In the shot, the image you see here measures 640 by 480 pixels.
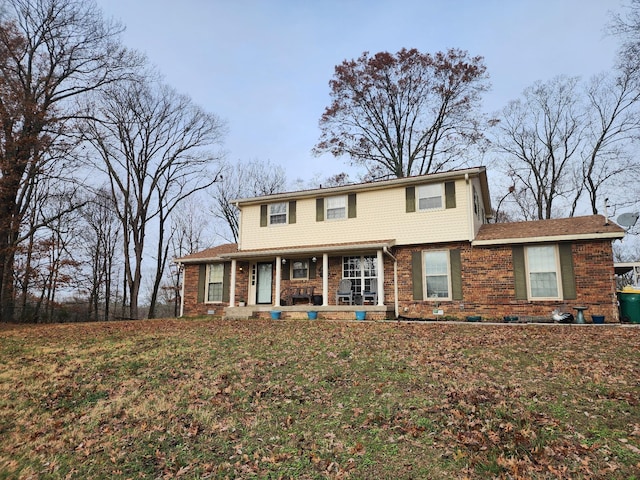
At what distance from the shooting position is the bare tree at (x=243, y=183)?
87.1 feet

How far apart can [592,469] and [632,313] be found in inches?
383

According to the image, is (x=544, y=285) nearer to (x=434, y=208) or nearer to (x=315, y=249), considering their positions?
(x=434, y=208)

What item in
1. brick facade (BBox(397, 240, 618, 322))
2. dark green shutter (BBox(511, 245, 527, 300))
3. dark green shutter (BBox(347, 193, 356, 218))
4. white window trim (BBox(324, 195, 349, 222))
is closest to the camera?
brick facade (BBox(397, 240, 618, 322))

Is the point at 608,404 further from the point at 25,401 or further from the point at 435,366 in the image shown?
the point at 25,401

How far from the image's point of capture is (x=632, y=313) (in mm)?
10812

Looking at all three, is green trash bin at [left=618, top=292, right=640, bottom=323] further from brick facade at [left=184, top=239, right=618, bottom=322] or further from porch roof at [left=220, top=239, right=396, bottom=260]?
porch roof at [left=220, top=239, right=396, bottom=260]

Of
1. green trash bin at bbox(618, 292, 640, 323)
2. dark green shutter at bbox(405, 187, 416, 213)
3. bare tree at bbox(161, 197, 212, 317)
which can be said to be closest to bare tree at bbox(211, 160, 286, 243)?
bare tree at bbox(161, 197, 212, 317)

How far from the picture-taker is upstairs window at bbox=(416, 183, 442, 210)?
516 inches

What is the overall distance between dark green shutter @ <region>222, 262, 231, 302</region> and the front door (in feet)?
4.37

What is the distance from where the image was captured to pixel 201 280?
54.0 feet

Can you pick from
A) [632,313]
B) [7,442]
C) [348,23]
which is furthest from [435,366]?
[348,23]

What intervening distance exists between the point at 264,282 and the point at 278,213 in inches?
109

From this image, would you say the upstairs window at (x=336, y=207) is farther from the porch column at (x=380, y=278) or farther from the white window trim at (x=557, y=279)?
the white window trim at (x=557, y=279)

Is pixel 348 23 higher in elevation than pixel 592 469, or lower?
higher
